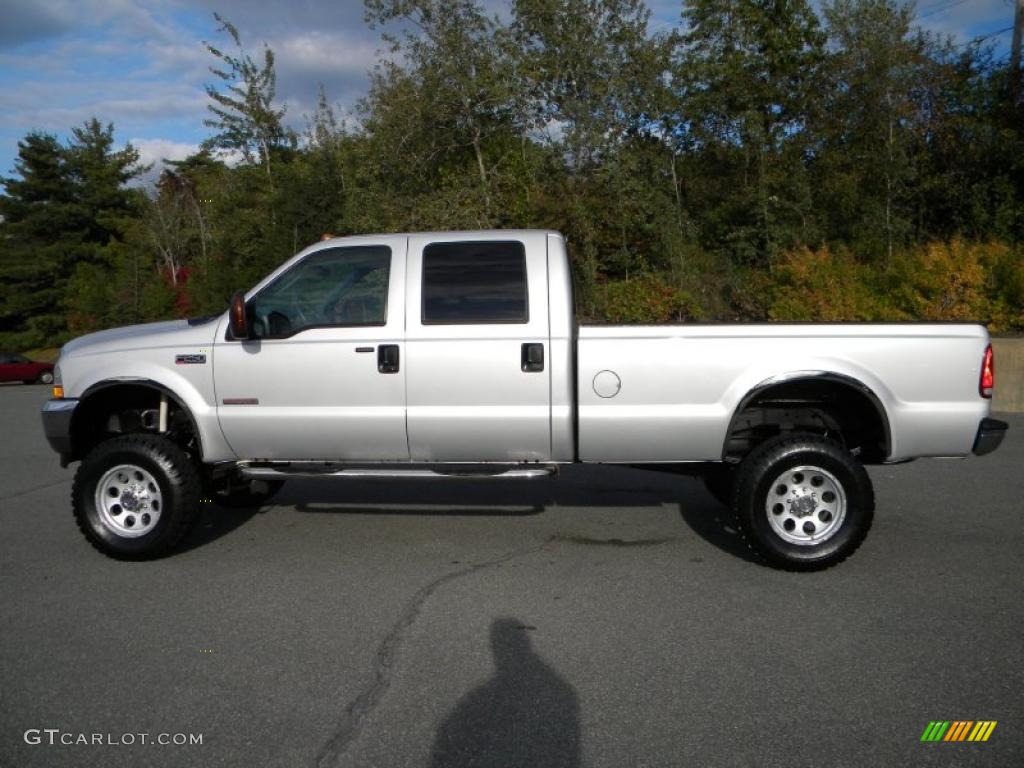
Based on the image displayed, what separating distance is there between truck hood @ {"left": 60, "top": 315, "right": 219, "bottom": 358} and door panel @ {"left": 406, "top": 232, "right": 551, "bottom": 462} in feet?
4.62

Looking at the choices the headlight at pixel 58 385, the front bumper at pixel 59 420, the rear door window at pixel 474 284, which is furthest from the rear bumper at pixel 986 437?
the headlight at pixel 58 385

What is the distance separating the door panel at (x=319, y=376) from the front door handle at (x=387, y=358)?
0.04 feet

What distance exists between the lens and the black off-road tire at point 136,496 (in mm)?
5578

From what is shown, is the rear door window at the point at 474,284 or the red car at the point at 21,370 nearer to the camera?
the rear door window at the point at 474,284

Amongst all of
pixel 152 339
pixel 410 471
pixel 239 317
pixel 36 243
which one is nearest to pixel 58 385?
pixel 152 339

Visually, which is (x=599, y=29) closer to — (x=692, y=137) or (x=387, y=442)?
(x=692, y=137)

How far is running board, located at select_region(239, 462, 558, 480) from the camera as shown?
5.45m

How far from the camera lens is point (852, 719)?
3418mm

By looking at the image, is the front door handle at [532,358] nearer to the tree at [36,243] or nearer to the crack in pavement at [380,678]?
the crack in pavement at [380,678]

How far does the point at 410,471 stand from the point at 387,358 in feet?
2.44

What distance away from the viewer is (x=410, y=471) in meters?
5.51

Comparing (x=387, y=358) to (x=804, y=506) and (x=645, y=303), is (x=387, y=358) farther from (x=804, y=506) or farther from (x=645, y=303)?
(x=645, y=303)

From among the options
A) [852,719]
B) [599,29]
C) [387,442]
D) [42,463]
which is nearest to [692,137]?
[599,29]

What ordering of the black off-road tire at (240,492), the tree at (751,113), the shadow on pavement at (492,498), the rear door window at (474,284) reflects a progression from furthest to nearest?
the tree at (751,113) < the shadow on pavement at (492,498) < the black off-road tire at (240,492) < the rear door window at (474,284)
